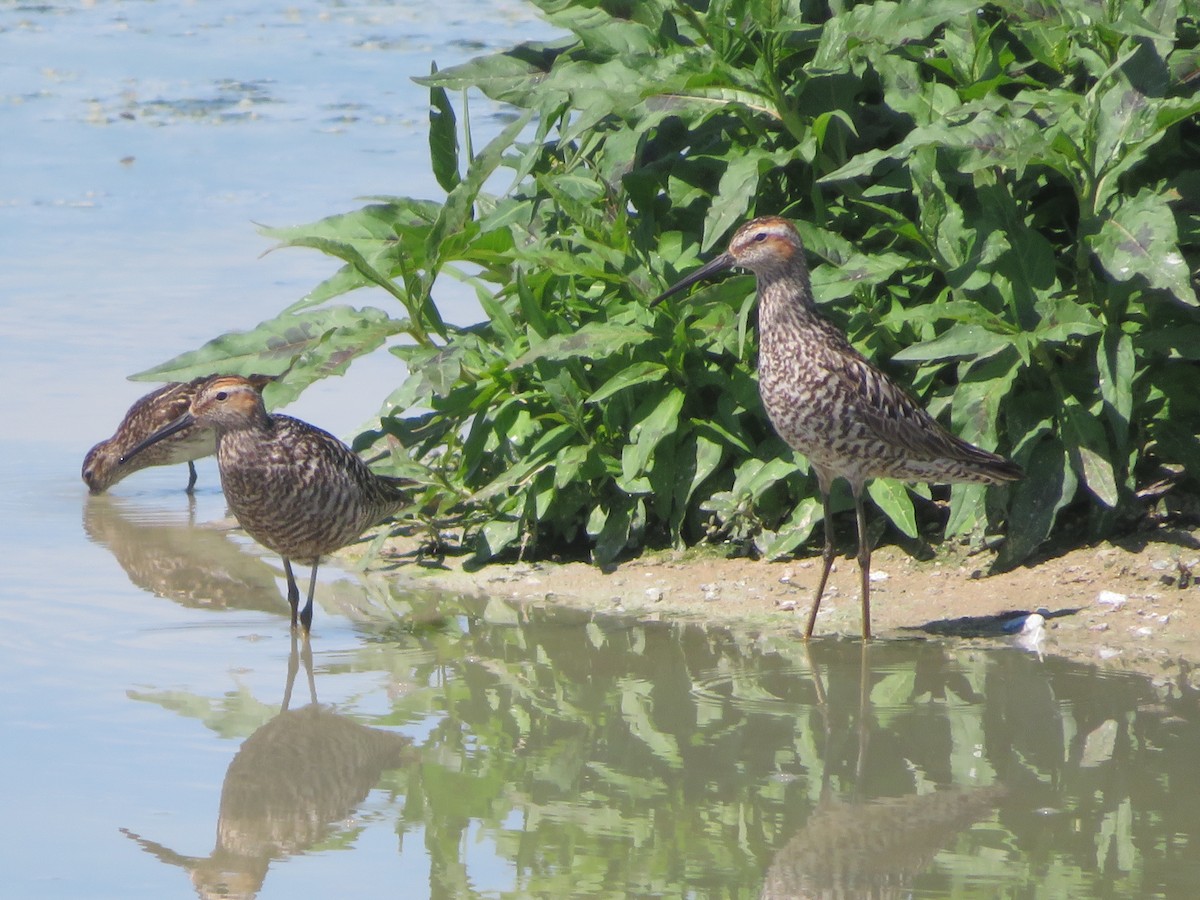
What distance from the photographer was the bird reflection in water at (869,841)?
4762 millimetres

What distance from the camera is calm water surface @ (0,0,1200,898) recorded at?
4.89 metres

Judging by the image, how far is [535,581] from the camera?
7.72 metres

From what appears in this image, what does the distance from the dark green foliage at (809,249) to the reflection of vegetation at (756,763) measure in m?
0.91

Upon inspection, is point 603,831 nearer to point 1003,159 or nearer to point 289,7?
point 1003,159

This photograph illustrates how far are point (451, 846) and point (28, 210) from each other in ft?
33.0

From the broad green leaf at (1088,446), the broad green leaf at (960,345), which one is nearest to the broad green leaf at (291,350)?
the broad green leaf at (960,345)

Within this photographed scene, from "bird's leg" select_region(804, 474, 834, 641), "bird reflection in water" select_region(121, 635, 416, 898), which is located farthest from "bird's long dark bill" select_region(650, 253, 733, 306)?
"bird reflection in water" select_region(121, 635, 416, 898)

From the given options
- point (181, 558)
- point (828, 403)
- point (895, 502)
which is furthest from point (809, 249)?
point (181, 558)

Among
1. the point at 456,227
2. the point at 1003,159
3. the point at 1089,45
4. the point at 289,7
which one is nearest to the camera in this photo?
the point at 1003,159

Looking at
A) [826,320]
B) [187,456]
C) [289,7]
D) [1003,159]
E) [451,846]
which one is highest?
[289,7]

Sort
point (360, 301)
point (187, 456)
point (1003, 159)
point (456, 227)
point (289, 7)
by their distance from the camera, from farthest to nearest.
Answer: point (289, 7), point (360, 301), point (187, 456), point (456, 227), point (1003, 159)

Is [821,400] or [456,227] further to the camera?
[456,227]

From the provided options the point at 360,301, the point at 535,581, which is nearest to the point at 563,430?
the point at 535,581

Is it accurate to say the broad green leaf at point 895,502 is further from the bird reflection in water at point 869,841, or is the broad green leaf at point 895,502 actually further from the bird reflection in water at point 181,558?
the bird reflection in water at point 181,558
